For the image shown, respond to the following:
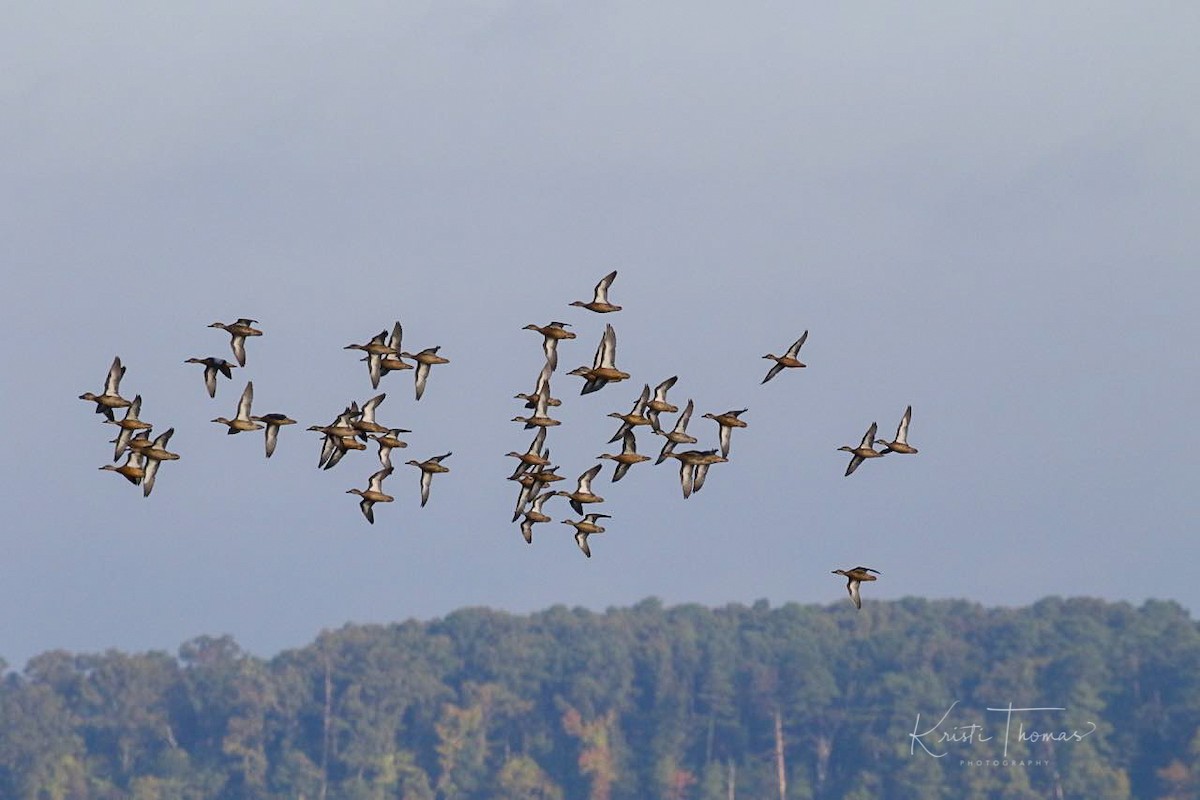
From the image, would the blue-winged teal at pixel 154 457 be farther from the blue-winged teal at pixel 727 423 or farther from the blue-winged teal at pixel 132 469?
the blue-winged teal at pixel 727 423

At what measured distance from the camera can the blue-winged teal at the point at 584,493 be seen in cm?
7412

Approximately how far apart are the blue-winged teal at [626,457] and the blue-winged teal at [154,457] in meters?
12.2

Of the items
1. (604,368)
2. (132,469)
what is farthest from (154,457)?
(604,368)

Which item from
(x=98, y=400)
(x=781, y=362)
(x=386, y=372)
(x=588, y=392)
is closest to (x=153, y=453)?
(x=98, y=400)

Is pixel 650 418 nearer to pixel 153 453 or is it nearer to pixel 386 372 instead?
pixel 386 372

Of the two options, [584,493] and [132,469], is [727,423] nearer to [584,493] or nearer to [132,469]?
[584,493]

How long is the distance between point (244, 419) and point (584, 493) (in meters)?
9.98

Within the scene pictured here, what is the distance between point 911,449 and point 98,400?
73.4ft

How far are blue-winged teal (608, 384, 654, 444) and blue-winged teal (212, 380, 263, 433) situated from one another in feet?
33.7

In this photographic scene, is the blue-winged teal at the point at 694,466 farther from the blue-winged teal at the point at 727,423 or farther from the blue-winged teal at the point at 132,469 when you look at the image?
the blue-winged teal at the point at 132,469

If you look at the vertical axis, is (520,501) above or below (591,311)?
below

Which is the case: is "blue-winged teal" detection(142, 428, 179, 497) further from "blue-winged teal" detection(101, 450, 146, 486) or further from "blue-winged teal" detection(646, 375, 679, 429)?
"blue-winged teal" detection(646, 375, 679, 429)

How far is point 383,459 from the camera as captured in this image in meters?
75.6

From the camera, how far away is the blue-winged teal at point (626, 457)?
7206cm
